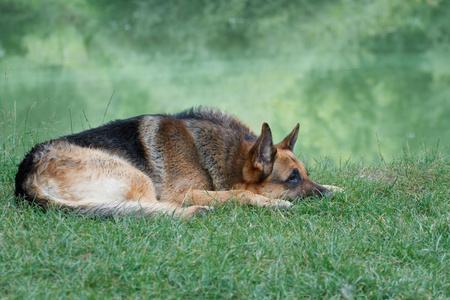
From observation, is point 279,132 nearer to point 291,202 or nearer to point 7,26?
point 291,202

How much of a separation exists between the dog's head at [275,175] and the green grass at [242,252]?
0.21 metres

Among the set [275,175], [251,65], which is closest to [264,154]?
[275,175]

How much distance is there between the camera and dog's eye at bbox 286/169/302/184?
5.26m

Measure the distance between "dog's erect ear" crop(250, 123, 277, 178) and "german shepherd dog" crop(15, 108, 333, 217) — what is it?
11mm

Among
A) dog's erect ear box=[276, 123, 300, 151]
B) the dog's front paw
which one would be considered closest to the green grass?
the dog's front paw

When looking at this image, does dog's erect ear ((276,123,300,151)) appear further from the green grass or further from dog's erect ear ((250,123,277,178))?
the green grass

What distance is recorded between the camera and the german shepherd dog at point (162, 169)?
4691mm

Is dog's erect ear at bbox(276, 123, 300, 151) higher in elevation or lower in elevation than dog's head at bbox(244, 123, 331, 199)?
higher

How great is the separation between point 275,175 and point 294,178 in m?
0.21

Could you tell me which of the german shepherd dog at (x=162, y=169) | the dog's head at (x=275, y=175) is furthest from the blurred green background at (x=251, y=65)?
the dog's head at (x=275, y=175)

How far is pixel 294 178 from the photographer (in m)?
5.27

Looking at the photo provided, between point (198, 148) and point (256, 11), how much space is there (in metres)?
20.3

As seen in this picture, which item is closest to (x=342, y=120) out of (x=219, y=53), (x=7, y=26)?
(x=219, y=53)

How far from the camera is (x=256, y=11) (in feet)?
80.2
